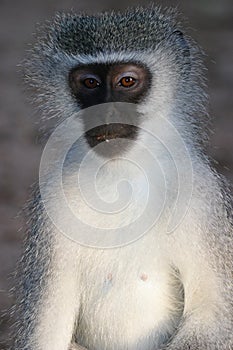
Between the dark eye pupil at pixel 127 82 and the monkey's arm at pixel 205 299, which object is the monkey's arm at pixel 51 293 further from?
the dark eye pupil at pixel 127 82

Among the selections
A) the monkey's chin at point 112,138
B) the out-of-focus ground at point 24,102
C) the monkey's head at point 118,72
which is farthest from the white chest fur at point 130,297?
the out-of-focus ground at point 24,102

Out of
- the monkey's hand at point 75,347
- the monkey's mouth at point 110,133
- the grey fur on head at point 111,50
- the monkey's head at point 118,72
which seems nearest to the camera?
the monkey's mouth at point 110,133

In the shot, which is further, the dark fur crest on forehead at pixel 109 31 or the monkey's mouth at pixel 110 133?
the dark fur crest on forehead at pixel 109 31

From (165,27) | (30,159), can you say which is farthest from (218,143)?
(165,27)

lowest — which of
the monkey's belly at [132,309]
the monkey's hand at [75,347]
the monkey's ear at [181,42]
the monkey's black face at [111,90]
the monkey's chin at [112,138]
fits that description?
the monkey's hand at [75,347]

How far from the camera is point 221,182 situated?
5801mm

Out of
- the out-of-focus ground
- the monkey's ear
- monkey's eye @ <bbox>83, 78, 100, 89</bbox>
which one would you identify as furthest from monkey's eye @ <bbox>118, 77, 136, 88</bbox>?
the out-of-focus ground

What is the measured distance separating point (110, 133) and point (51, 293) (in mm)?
856

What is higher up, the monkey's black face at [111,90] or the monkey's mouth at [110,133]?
the monkey's black face at [111,90]

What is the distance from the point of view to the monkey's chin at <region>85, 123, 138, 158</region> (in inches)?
214

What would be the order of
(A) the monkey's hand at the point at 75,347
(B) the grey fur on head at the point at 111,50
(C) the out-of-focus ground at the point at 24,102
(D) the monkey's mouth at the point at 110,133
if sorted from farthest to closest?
(C) the out-of-focus ground at the point at 24,102
(B) the grey fur on head at the point at 111,50
(A) the monkey's hand at the point at 75,347
(D) the monkey's mouth at the point at 110,133

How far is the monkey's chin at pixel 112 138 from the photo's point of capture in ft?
17.8

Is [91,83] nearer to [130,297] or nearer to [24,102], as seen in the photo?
[130,297]

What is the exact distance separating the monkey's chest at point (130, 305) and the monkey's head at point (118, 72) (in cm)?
64
